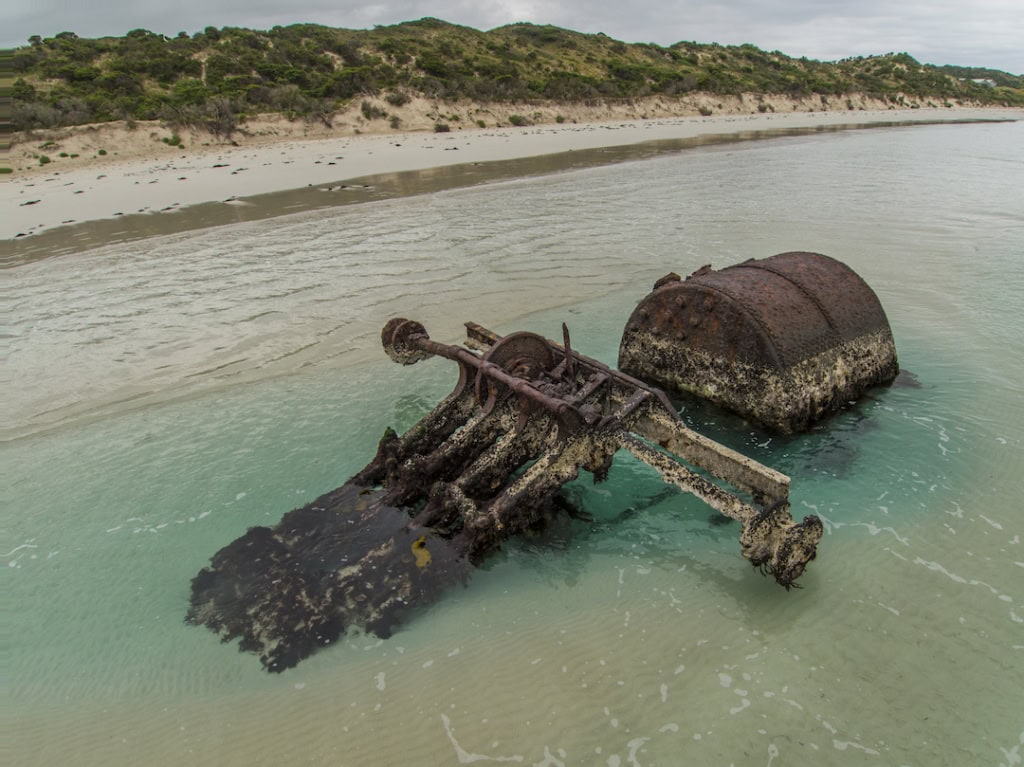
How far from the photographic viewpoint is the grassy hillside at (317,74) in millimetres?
32094

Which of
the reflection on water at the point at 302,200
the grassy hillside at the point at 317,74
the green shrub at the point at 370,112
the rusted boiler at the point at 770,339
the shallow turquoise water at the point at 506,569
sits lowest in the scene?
the shallow turquoise water at the point at 506,569

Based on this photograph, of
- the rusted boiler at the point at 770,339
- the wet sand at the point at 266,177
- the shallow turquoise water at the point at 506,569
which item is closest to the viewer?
the shallow turquoise water at the point at 506,569

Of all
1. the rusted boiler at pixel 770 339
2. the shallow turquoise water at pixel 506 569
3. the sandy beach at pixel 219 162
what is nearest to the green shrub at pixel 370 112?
the sandy beach at pixel 219 162

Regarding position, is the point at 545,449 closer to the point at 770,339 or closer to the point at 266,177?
the point at 770,339

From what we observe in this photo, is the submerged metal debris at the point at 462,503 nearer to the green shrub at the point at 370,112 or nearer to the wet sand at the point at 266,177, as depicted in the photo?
the wet sand at the point at 266,177

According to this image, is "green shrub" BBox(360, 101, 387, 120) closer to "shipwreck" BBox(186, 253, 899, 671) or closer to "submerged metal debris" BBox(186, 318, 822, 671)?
"shipwreck" BBox(186, 253, 899, 671)

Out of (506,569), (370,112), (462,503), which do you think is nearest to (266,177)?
(370,112)

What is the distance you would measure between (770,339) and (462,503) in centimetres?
292

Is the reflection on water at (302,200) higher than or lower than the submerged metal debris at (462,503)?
higher

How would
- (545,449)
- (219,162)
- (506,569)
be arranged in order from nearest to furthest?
(506,569)
(545,449)
(219,162)

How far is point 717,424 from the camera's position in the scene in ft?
19.2

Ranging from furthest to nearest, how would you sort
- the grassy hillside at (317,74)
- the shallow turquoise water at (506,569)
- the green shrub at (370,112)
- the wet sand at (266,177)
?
the green shrub at (370,112), the grassy hillside at (317,74), the wet sand at (266,177), the shallow turquoise water at (506,569)

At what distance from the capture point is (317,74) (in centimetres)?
4069

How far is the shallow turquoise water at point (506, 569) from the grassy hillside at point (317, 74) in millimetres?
27066
